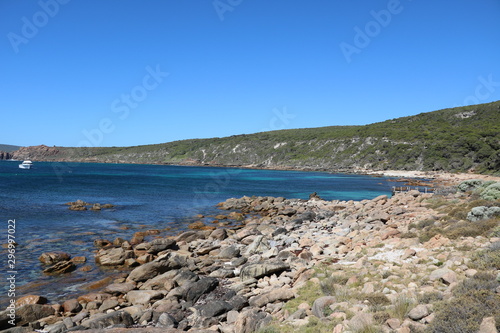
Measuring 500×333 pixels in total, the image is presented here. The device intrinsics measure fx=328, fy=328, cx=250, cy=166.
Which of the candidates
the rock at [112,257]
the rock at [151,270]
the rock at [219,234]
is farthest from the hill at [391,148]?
the rock at [112,257]

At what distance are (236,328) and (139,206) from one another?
110 feet

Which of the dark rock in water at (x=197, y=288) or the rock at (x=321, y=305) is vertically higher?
the rock at (x=321, y=305)

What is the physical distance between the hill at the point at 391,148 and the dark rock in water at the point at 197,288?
80.7 m

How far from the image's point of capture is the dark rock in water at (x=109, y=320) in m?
10.3

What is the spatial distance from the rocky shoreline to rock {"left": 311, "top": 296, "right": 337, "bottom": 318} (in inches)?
1.1

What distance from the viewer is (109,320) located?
1049 cm

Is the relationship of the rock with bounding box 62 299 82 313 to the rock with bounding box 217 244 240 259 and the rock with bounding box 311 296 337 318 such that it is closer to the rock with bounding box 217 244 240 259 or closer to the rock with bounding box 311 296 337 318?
the rock with bounding box 217 244 240 259

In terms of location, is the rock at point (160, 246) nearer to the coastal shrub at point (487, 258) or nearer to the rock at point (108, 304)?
the rock at point (108, 304)

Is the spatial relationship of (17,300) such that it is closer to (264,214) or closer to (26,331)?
(26,331)

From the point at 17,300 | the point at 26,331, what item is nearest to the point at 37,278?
the point at 17,300

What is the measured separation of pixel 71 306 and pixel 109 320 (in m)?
2.64

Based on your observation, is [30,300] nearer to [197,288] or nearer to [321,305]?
[197,288]

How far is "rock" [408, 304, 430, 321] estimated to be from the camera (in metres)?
7.26

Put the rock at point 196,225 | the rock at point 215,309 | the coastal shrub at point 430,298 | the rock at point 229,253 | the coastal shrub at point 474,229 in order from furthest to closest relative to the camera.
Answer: the rock at point 196,225
the rock at point 229,253
the coastal shrub at point 474,229
the rock at point 215,309
the coastal shrub at point 430,298
